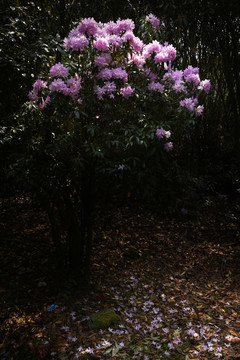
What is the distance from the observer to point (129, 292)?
11.6 ft

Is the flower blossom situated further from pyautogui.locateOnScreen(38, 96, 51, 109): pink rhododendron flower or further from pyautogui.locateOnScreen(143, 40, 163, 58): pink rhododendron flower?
pyautogui.locateOnScreen(38, 96, 51, 109): pink rhododendron flower

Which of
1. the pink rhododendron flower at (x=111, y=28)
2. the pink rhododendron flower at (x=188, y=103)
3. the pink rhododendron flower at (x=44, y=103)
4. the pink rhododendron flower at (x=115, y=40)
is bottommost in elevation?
the pink rhododendron flower at (x=188, y=103)

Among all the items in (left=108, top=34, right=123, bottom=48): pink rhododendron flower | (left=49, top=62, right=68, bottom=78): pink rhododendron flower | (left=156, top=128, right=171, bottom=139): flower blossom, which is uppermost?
(left=108, top=34, right=123, bottom=48): pink rhododendron flower

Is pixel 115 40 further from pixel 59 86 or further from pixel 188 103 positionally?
pixel 188 103

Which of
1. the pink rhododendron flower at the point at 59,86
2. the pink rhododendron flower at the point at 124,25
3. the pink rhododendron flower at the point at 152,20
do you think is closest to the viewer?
the pink rhododendron flower at the point at 59,86

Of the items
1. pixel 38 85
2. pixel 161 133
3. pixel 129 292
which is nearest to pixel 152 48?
pixel 161 133

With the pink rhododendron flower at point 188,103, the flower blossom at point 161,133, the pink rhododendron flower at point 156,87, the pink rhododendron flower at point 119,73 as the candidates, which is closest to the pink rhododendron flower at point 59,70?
the pink rhododendron flower at point 119,73

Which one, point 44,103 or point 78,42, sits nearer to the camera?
point 78,42

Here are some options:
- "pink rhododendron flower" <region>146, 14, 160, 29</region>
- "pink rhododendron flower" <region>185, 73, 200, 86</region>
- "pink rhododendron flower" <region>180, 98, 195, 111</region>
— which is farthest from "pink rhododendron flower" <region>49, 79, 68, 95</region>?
"pink rhododendron flower" <region>146, 14, 160, 29</region>

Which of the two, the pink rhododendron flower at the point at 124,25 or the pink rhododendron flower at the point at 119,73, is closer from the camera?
the pink rhododendron flower at the point at 119,73

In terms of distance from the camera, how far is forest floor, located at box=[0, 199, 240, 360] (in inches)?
106

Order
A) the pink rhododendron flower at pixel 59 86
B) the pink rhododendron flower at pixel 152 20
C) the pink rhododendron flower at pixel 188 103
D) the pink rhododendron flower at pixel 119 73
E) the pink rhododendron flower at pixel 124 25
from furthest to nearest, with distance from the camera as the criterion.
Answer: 1. the pink rhododendron flower at pixel 152 20
2. the pink rhododendron flower at pixel 188 103
3. the pink rhododendron flower at pixel 124 25
4. the pink rhododendron flower at pixel 119 73
5. the pink rhododendron flower at pixel 59 86

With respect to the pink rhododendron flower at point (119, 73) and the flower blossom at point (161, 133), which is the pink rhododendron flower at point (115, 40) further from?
the flower blossom at point (161, 133)

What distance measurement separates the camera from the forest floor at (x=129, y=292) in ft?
8.83
